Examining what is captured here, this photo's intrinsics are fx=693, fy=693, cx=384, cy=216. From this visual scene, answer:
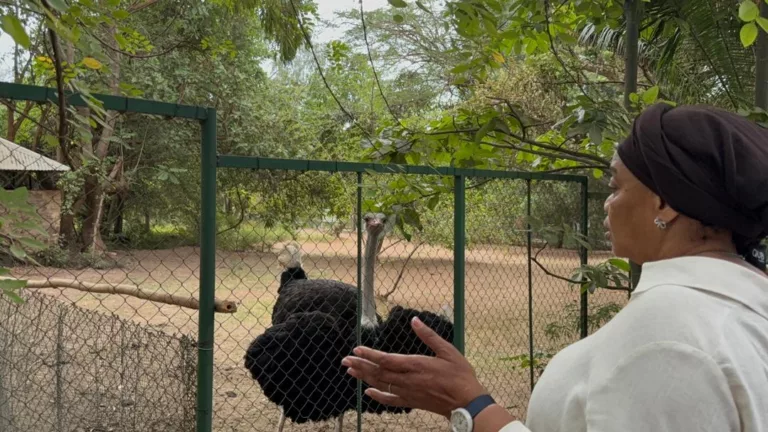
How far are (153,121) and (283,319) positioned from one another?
9.41 metres

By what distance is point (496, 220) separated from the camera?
6195 millimetres

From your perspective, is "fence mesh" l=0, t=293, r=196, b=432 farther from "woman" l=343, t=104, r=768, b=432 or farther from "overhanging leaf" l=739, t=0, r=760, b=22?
"overhanging leaf" l=739, t=0, r=760, b=22

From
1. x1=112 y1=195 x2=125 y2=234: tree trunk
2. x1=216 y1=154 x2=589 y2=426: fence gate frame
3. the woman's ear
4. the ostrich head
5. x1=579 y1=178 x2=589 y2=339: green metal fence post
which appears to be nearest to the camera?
the woman's ear

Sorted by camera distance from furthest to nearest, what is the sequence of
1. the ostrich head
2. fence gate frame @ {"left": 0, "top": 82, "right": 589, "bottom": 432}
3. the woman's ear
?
the ostrich head → fence gate frame @ {"left": 0, "top": 82, "right": 589, "bottom": 432} → the woman's ear

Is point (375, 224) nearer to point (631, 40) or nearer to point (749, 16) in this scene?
point (631, 40)

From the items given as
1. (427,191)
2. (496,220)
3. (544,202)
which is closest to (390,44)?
(496,220)

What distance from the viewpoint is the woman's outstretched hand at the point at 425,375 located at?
100 cm

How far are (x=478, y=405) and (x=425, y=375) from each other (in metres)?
Result: 0.09

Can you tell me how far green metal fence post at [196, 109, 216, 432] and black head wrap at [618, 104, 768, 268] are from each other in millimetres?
1482

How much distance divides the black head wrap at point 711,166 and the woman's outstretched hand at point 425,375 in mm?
371

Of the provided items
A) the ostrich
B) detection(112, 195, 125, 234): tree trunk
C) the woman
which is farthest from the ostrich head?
the woman

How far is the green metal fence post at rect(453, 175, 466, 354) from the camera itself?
310cm

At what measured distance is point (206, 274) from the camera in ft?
6.99

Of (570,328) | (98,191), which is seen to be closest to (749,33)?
(570,328)
